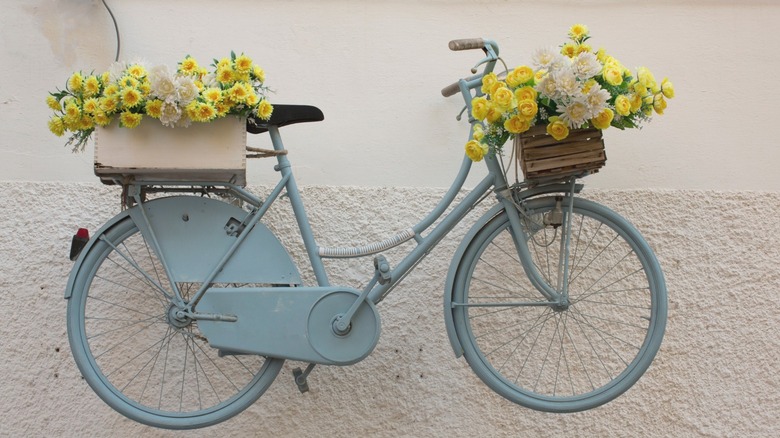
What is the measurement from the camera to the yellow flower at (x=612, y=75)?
2.87 m

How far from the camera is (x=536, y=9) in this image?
377 cm

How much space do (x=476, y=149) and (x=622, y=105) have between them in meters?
0.50

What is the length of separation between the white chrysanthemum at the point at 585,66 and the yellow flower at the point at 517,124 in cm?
23

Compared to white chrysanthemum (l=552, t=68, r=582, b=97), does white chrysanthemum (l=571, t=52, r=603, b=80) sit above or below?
above

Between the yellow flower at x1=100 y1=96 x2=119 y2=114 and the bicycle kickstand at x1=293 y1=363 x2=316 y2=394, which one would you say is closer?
the yellow flower at x1=100 y1=96 x2=119 y2=114

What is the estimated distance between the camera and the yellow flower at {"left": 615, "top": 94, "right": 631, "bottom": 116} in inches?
113

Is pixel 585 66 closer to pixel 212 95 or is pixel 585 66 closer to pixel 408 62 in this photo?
pixel 408 62

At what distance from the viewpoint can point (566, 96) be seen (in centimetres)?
286

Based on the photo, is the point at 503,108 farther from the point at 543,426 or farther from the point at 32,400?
the point at 32,400

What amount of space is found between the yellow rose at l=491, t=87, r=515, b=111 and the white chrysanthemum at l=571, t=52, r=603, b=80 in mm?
225

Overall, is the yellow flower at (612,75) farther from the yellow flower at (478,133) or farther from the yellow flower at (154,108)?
the yellow flower at (154,108)

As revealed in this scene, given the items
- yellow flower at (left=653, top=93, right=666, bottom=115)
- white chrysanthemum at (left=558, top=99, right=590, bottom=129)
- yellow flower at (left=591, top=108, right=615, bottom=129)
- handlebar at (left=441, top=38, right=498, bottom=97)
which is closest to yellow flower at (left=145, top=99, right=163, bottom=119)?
handlebar at (left=441, top=38, right=498, bottom=97)

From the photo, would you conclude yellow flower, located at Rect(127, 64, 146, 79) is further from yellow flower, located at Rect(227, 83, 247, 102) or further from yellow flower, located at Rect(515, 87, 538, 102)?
yellow flower, located at Rect(515, 87, 538, 102)

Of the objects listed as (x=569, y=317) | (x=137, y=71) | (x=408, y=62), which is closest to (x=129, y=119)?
(x=137, y=71)
